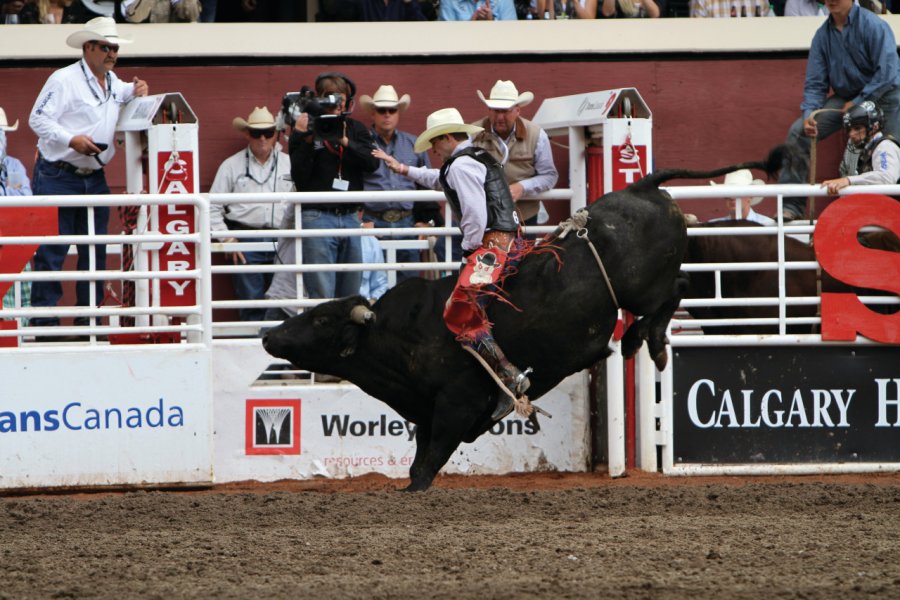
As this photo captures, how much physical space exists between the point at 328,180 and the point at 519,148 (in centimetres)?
128

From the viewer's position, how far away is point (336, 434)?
9.01 meters

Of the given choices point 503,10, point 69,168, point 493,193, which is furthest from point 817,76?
point 69,168

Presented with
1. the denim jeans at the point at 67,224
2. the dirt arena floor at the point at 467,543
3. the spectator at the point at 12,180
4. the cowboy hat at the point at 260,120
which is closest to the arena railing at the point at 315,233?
the dirt arena floor at the point at 467,543

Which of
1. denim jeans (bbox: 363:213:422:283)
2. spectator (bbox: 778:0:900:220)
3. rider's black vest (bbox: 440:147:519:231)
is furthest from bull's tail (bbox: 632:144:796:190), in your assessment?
spectator (bbox: 778:0:900:220)

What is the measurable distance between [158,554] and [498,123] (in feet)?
13.6

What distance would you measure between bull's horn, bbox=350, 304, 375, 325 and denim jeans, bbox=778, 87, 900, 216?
3.97 metres

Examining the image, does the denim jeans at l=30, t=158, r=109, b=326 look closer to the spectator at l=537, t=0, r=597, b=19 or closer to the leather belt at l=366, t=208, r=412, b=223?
the leather belt at l=366, t=208, r=412, b=223

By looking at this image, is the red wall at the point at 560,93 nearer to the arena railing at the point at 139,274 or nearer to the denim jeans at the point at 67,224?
the denim jeans at the point at 67,224

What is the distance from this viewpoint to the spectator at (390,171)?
9.70 metres

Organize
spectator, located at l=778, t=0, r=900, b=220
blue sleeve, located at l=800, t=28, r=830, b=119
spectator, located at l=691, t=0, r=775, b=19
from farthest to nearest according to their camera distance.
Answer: spectator, located at l=691, t=0, r=775, b=19 < blue sleeve, located at l=800, t=28, r=830, b=119 < spectator, located at l=778, t=0, r=900, b=220

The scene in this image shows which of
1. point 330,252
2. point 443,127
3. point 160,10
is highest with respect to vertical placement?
point 160,10

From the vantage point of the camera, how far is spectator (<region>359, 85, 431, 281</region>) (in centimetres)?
970

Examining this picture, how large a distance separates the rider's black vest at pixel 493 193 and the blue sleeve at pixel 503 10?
542 centimetres

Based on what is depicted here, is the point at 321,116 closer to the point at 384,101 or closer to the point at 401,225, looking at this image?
the point at 401,225
